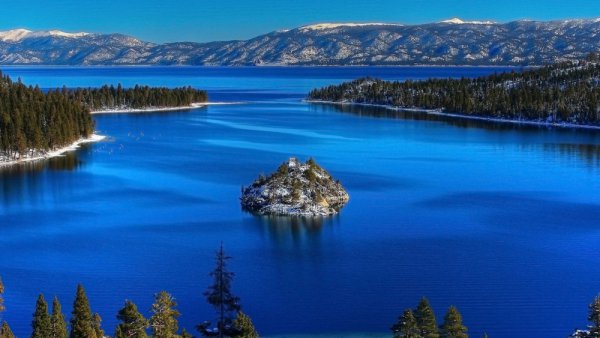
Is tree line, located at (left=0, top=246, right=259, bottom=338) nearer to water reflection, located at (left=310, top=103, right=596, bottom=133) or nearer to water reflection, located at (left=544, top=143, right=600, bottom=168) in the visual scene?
water reflection, located at (left=544, top=143, right=600, bottom=168)

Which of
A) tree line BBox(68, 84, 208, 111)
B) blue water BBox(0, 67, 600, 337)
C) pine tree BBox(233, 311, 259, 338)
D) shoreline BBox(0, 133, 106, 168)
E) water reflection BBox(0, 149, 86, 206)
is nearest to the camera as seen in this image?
pine tree BBox(233, 311, 259, 338)

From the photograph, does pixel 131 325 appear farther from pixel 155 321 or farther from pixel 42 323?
pixel 42 323

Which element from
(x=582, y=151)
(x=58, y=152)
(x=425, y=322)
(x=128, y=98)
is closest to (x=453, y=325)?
(x=425, y=322)

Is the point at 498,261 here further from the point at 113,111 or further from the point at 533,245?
the point at 113,111

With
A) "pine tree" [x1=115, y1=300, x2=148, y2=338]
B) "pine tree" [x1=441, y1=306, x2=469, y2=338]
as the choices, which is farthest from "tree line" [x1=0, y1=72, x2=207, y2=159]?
"pine tree" [x1=441, y1=306, x2=469, y2=338]

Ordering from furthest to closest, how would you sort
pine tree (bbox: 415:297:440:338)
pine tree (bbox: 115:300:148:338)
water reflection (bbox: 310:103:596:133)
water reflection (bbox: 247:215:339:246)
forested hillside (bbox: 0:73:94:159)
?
water reflection (bbox: 310:103:596:133) < forested hillside (bbox: 0:73:94:159) < water reflection (bbox: 247:215:339:246) < pine tree (bbox: 415:297:440:338) < pine tree (bbox: 115:300:148:338)

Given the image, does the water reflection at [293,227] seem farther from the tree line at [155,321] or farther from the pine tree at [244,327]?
the pine tree at [244,327]

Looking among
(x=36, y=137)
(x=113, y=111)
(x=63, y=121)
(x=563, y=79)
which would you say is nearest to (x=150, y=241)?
(x=36, y=137)

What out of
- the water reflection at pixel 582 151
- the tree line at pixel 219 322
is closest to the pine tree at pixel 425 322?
the tree line at pixel 219 322
